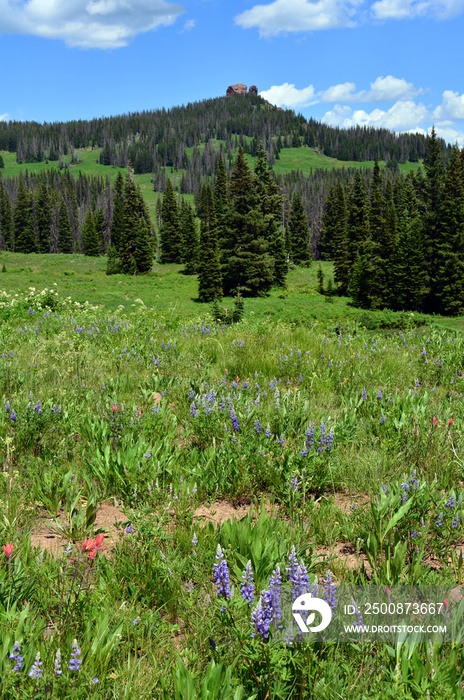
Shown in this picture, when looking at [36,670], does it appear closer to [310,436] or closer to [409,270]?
[310,436]

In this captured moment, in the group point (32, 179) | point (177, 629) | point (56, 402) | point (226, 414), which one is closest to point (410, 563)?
point (177, 629)

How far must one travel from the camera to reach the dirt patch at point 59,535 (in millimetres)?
2785

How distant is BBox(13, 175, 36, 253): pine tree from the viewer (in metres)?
101

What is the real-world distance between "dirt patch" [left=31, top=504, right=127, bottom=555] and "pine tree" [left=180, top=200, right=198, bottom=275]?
64181 mm

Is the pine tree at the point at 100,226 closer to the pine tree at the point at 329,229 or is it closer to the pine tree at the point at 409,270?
the pine tree at the point at 329,229

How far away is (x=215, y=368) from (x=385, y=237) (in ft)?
153

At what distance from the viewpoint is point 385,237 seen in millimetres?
48031

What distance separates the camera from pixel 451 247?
145ft

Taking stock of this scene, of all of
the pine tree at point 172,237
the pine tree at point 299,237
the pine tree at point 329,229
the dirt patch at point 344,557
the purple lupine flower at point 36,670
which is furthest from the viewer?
the pine tree at point 329,229

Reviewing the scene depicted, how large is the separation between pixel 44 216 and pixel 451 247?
3850 inches

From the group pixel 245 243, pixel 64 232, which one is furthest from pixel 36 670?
pixel 64 232

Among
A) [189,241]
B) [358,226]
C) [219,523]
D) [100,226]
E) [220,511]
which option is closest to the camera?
[219,523]

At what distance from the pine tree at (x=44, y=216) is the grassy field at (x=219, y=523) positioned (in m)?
114

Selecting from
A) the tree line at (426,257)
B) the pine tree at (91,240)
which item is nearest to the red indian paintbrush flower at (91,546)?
the tree line at (426,257)
